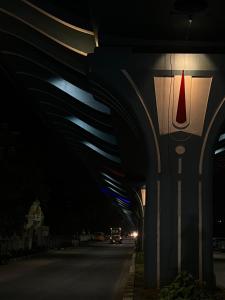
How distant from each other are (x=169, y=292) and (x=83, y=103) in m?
13.8

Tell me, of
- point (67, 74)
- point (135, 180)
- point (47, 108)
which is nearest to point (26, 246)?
point (135, 180)

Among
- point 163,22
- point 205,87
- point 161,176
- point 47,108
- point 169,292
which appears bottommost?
point 169,292

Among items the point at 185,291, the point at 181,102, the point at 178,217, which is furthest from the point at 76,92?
the point at 185,291

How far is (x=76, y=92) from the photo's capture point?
2353 centimetres

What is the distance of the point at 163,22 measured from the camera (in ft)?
48.9

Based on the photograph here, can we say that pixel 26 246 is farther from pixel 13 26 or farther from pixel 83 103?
pixel 13 26

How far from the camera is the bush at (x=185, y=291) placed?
1202 cm

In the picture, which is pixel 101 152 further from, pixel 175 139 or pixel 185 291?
pixel 185 291

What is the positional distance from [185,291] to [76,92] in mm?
12748

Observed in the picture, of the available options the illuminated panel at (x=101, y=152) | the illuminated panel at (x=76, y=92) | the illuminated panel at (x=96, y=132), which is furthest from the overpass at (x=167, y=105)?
the illuminated panel at (x=101, y=152)

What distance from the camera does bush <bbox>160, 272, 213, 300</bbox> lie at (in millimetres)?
12023

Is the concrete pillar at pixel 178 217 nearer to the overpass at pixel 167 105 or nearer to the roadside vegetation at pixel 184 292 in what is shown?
the overpass at pixel 167 105

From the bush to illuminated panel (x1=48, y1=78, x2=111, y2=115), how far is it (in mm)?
8623

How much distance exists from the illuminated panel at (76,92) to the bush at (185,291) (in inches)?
339
